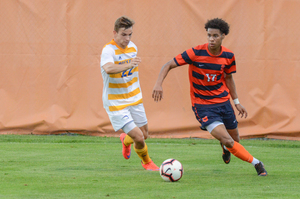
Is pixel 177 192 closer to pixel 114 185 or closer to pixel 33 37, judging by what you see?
pixel 114 185

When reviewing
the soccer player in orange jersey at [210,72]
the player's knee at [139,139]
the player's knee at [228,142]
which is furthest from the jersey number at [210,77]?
the player's knee at [139,139]

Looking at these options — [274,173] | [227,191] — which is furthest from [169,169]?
[274,173]

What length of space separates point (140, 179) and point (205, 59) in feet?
5.51

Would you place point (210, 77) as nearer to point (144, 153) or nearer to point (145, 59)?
point (144, 153)

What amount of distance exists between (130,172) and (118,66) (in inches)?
50.3

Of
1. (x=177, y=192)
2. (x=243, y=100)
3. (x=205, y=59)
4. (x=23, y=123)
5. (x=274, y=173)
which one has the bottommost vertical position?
(x=23, y=123)

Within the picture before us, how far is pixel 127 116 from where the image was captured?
5.41m

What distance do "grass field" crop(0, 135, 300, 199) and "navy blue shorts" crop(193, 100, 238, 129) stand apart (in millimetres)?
589

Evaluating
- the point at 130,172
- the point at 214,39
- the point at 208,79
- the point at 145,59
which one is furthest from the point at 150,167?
the point at 145,59

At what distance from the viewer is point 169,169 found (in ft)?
15.1

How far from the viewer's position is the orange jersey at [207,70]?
541cm

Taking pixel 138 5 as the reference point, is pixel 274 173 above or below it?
below

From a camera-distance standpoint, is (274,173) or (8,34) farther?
(8,34)

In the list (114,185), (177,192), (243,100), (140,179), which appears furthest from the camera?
(243,100)
